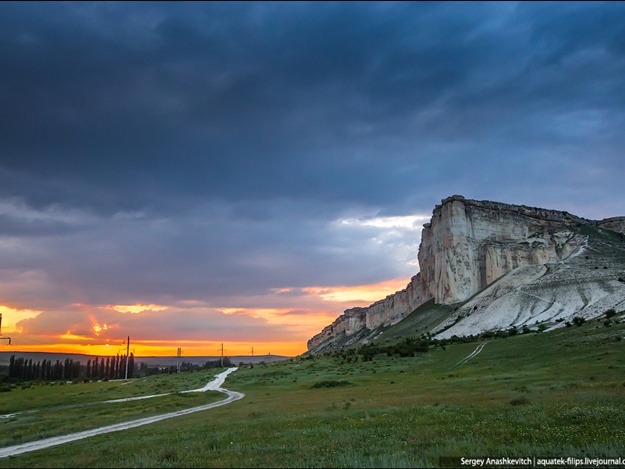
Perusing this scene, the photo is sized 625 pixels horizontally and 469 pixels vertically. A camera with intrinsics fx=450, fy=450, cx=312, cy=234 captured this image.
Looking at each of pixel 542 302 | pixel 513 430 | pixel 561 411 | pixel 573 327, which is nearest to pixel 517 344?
pixel 573 327

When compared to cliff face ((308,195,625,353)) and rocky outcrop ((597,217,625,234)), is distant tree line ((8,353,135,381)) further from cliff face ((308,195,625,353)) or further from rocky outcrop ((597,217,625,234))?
rocky outcrop ((597,217,625,234))

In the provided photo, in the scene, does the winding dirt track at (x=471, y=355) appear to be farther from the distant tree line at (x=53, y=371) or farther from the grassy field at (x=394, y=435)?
the distant tree line at (x=53, y=371)

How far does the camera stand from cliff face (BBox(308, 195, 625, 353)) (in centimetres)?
14112

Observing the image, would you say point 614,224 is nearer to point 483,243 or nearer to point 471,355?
point 483,243

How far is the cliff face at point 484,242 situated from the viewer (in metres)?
141

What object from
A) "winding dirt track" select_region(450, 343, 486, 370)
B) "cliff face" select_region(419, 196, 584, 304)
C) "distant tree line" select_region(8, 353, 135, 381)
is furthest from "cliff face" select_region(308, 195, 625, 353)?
"distant tree line" select_region(8, 353, 135, 381)

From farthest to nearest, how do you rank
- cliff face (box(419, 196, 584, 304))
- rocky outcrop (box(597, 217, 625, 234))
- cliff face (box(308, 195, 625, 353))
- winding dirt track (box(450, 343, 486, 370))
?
1. rocky outcrop (box(597, 217, 625, 234))
2. cliff face (box(419, 196, 584, 304))
3. cliff face (box(308, 195, 625, 353))
4. winding dirt track (box(450, 343, 486, 370))

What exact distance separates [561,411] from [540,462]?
8.55 metres

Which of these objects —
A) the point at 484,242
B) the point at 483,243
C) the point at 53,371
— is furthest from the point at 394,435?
the point at 53,371

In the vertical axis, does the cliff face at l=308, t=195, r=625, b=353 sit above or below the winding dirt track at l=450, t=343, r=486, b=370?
above

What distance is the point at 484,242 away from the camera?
5979 inches

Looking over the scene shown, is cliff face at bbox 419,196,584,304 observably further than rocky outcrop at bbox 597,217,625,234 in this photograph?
No

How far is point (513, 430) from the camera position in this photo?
15.3 meters

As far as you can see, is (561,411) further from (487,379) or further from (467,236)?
(467,236)
